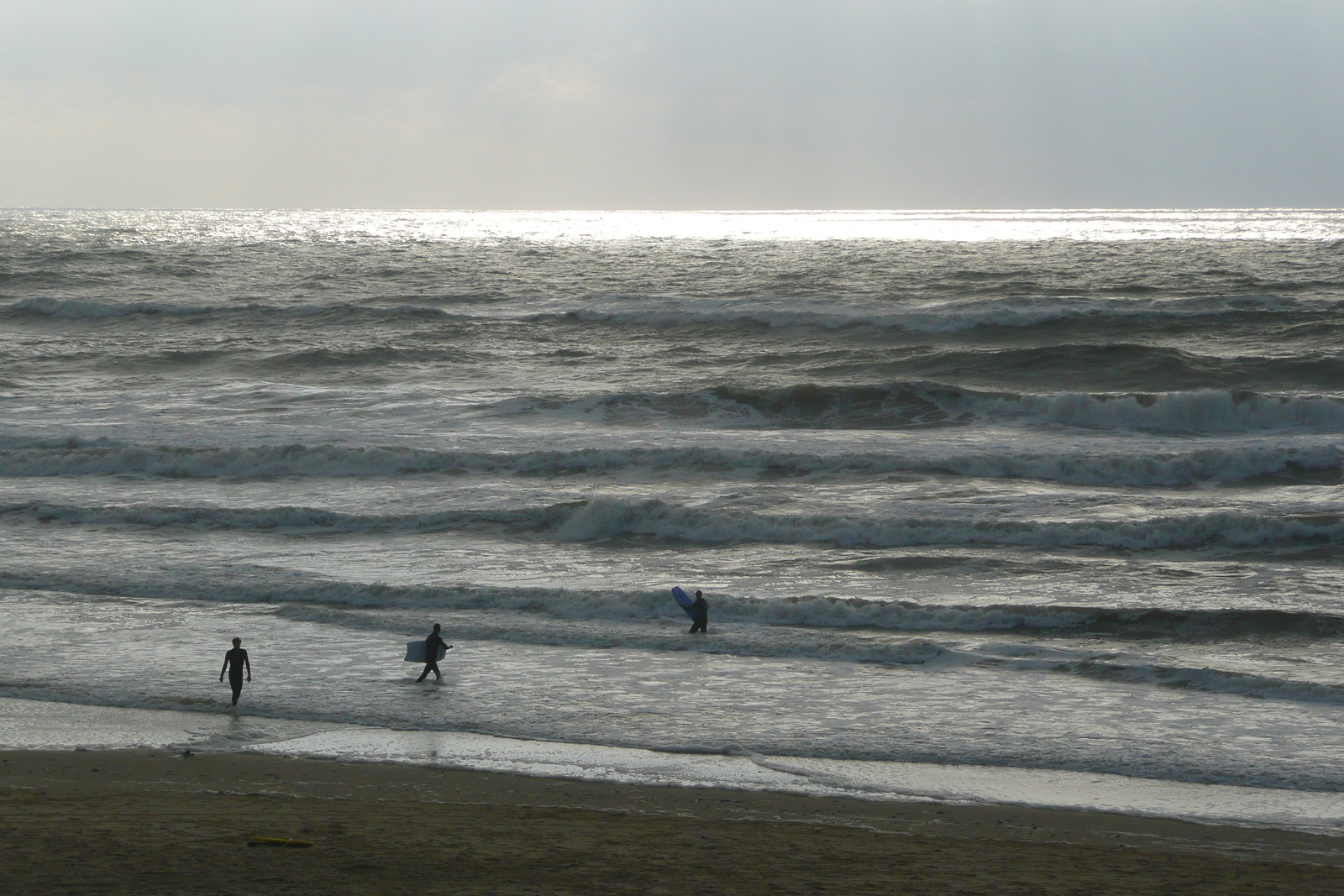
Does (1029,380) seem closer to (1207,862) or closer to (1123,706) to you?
(1123,706)

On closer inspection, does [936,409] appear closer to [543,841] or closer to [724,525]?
[724,525]

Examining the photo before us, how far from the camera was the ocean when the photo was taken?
469 inches

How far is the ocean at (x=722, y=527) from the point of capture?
11906 mm

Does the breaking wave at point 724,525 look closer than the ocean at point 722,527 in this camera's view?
No

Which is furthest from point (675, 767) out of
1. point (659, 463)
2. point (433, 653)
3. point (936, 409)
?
point (936, 409)

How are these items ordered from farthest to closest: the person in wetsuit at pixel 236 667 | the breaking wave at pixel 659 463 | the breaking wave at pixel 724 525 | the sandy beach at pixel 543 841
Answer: the breaking wave at pixel 659 463
the breaking wave at pixel 724 525
the person in wetsuit at pixel 236 667
the sandy beach at pixel 543 841

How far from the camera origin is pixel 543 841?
8.36m

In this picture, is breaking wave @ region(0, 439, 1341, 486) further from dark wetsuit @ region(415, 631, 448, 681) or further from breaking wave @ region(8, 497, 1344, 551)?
dark wetsuit @ region(415, 631, 448, 681)

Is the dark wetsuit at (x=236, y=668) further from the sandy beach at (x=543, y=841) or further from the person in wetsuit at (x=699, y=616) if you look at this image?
the person in wetsuit at (x=699, y=616)

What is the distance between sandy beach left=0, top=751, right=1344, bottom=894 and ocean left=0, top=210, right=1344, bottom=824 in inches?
44.4

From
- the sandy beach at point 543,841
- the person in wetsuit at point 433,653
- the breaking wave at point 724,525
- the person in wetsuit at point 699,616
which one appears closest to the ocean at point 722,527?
the breaking wave at point 724,525

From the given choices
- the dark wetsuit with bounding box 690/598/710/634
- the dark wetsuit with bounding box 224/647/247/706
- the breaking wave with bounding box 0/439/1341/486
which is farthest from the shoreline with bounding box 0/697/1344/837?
the breaking wave with bounding box 0/439/1341/486

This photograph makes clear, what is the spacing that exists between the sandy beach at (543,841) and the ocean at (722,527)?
3.70 feet

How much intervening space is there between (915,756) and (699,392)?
20.0 meters
